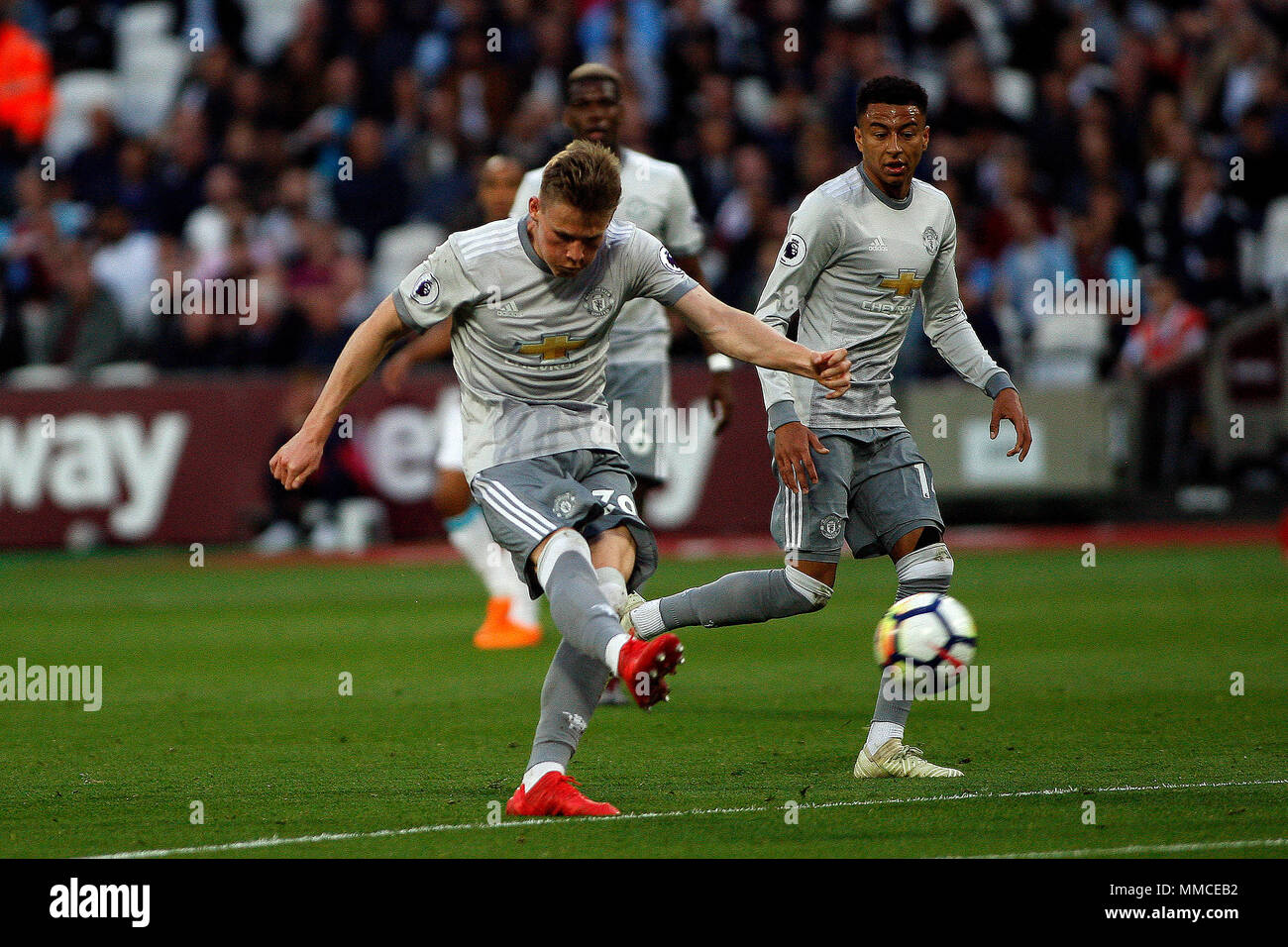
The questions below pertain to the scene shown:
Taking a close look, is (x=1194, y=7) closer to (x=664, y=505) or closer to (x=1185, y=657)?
(x=664, y=505)

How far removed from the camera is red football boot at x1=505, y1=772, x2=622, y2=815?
5.59 metres

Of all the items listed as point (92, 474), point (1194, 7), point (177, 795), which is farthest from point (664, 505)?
point (177, 795)

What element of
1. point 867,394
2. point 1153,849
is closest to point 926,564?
point 867,394

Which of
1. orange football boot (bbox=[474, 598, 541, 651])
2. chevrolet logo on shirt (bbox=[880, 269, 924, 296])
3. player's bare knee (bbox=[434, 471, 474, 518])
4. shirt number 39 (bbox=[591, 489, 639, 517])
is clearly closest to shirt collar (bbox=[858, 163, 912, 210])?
chevrolet logo on shirt (bbox=[880, 269, 924, 296])

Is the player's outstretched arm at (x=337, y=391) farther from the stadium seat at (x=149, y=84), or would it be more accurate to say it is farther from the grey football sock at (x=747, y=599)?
the stadium seat at (x=149, y=84)

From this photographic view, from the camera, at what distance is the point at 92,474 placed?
52.6ft

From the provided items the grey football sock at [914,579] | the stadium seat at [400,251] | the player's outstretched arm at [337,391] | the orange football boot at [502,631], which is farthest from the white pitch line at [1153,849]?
the stadium seat at [400,251]

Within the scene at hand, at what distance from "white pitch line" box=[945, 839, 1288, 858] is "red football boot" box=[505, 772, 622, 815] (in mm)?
1223

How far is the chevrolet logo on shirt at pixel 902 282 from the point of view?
21.3 feet

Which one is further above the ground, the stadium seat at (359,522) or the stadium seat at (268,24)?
the stadium seat at (268,24)

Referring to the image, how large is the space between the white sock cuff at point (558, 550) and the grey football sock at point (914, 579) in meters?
1.24

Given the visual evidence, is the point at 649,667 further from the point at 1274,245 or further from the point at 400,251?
the point at 1274,245

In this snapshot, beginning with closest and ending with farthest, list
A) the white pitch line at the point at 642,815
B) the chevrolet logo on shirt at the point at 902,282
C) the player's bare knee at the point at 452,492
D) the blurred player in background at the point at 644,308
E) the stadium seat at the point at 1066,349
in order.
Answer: the white pitch line at the point at 642,815, the chevrolet logo on shirt at the point at 902,282, the blurred player in background at the point at 644,308, the player's bare knee at the point at 452,492, the stadium seat at the point at 1066,349

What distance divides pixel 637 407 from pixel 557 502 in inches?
104
